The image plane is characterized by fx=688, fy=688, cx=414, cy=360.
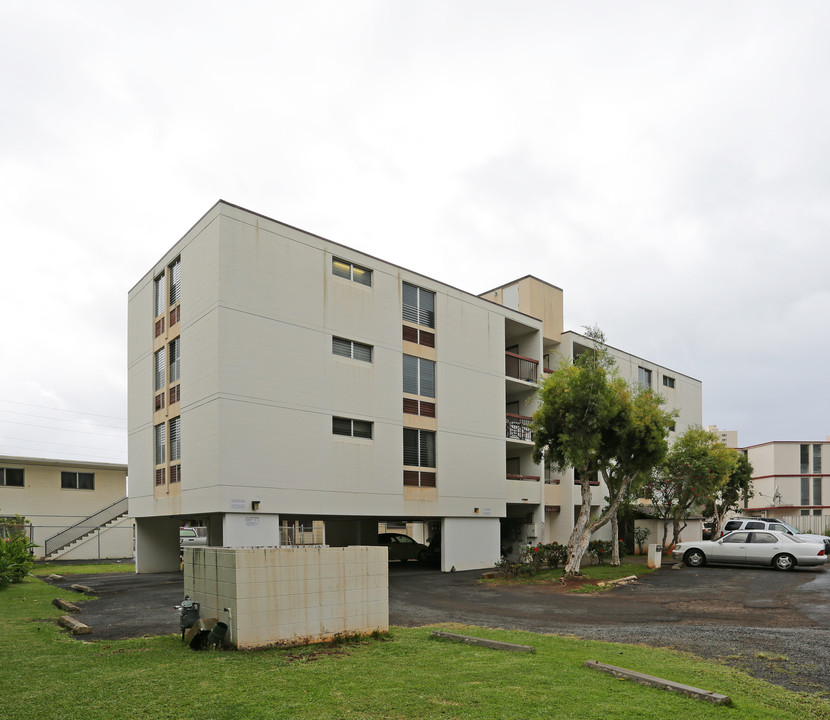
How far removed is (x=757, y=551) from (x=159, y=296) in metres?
25.8

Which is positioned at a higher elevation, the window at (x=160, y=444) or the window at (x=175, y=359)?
the window at (x=175, y=359)

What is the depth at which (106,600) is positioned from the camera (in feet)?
60.1

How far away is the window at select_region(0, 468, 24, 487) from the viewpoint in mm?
39000

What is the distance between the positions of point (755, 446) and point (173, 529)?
62098 mm

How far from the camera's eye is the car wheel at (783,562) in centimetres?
2625

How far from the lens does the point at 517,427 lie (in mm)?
33812

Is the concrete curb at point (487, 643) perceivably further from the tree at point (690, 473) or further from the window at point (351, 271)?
the tree at point (690, 473)

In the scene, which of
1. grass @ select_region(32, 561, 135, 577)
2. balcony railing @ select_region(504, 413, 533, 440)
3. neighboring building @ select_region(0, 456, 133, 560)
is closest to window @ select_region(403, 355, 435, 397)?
balcony railing @ select_region(504, 413, 533, 440)

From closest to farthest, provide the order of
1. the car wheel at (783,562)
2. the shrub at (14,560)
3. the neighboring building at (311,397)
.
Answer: the shrub at (14,560)
the neighboring building at (311,397)
the car wheel at (783,562)

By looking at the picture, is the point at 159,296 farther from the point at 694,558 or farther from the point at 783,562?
the point at 783,562

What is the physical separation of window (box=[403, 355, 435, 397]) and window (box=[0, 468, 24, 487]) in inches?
1016

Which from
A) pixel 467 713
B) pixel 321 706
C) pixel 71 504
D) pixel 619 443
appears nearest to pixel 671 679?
pixel 467 713

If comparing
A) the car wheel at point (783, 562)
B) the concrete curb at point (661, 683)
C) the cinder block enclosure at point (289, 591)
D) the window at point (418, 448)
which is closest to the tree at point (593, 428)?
the window at point (418, 448)

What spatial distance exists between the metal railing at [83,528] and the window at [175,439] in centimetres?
1444
